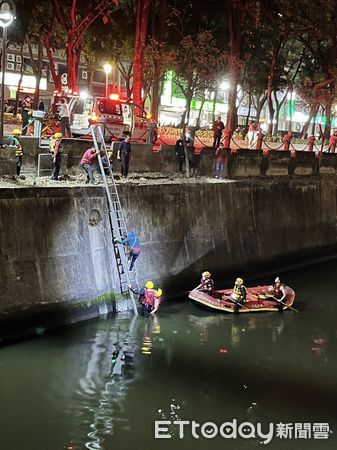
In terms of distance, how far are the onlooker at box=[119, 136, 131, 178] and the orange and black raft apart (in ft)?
17.0

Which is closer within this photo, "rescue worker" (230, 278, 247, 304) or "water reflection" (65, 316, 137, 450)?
"water reflection" (65, 316, 137, 450)

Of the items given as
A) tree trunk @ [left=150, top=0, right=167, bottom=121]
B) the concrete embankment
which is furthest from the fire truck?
tree trunk @ [left=150, top=0, right=167, bottom=121]

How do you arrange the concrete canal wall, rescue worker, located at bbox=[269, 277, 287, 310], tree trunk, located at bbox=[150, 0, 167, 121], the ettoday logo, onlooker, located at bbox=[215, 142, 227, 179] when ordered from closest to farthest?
1. the ettoday logo
2. the concrete canal wall
3. rescue worker, located at bbox=[269, 277, 287, 310]
4. onlooker, located at bbox=[215, 142, 227, 179]
5. tree trunk, located at bbox=[150, 0, 167, 121]

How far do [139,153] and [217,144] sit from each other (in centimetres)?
634

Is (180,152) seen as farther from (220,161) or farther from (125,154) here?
(125,154)

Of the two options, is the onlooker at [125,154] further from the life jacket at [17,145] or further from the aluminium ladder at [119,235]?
the life jacket at [17,145]

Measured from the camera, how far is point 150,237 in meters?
20.1

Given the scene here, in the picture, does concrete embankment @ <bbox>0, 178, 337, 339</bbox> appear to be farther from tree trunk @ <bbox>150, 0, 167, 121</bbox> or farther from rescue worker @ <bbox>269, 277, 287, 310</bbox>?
tree trunk @ <bbox>150, 0, 167, 121</bbox>

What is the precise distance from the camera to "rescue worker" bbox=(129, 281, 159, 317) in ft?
58.4

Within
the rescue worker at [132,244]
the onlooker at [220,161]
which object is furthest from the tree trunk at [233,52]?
the rescue worker at [132,244]

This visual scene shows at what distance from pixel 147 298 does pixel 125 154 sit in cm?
587

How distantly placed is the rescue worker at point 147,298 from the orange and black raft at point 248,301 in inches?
69.9

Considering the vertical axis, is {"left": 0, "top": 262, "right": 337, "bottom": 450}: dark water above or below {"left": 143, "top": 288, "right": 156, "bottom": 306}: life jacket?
below

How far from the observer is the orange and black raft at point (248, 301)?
19.0 m
